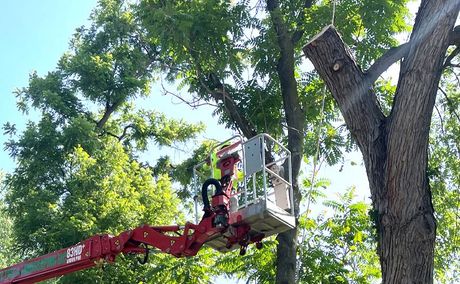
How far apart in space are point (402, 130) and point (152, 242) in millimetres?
3337

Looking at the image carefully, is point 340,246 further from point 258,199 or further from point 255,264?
point 258,199

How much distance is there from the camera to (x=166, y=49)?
1061 cm

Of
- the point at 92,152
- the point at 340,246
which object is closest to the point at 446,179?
the point at 340,246

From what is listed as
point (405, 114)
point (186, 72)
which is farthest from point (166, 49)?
point (405, 114)

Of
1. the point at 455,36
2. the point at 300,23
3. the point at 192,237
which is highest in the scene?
the point at 300,23

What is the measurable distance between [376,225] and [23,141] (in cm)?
1229

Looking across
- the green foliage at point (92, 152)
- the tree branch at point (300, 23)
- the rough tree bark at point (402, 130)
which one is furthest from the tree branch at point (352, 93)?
the green foliage at point (92, 152)

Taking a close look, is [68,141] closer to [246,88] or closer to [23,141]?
[23,141]

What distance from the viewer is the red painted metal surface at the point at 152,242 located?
713 cm

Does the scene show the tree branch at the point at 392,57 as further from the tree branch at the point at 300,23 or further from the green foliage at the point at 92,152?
the green foliage at the point at 92,152

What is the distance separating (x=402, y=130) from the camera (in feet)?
20.4

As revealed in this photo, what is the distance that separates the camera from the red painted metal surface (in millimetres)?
7133

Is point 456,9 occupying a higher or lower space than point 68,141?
lower

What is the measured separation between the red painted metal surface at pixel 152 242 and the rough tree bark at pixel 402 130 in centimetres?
154
